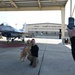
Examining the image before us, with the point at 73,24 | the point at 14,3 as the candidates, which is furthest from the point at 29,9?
the point at 73,24

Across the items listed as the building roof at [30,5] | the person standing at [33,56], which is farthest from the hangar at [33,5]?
the person standing at [33,56]

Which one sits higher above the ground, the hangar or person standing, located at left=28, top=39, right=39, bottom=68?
the hangar

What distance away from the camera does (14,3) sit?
33.7 m

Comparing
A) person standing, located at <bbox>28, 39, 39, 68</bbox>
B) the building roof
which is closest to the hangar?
the building roof

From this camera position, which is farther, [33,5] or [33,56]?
[33,5]

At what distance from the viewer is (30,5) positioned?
1384 inches

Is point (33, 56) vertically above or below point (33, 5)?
below

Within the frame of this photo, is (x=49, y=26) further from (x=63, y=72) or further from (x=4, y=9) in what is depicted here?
(x=63, y=72)

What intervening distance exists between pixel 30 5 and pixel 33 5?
524mm

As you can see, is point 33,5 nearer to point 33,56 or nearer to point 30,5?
point 30,5

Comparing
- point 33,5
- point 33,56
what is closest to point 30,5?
point 33,5

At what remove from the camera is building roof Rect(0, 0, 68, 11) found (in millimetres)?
32438

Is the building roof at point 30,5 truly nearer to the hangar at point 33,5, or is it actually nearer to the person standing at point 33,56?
the hangar at point 33,5

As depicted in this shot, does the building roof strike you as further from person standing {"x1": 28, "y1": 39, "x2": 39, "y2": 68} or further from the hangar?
person standing {"x1": 28, "y1": 39, "x2": 39, "y2": 68}
